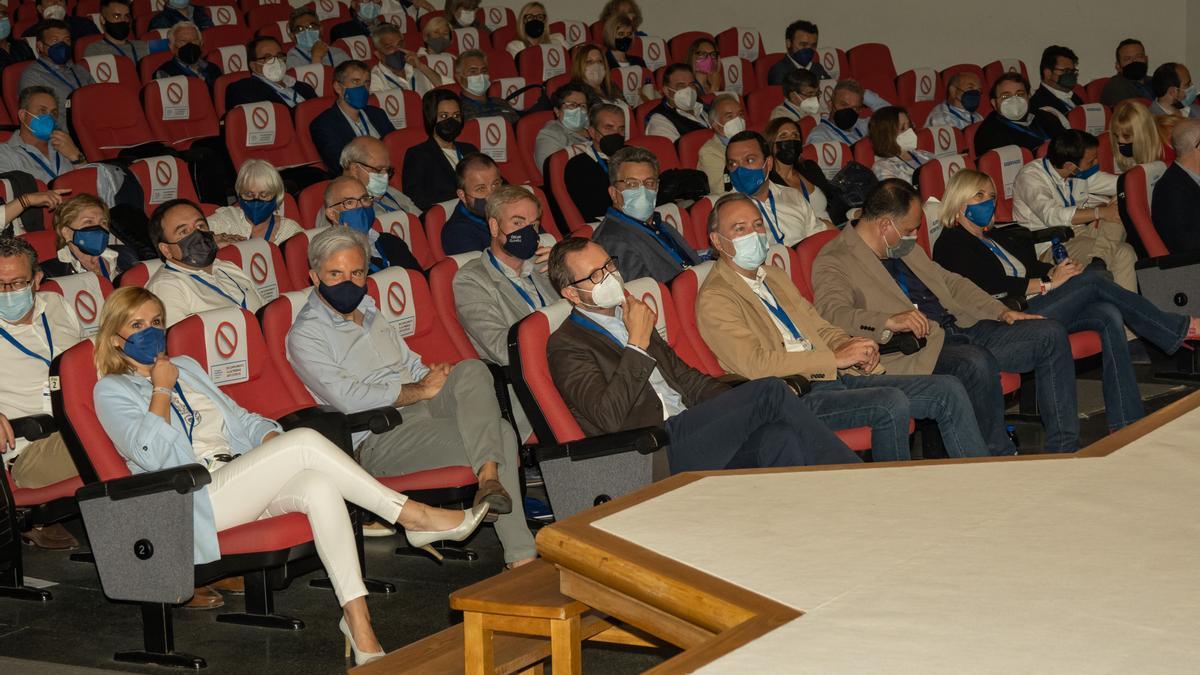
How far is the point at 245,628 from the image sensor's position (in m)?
3.84

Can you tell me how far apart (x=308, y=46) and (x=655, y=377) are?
5.36 metres

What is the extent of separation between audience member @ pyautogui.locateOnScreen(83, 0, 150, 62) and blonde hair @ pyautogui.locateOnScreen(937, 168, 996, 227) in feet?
16.3

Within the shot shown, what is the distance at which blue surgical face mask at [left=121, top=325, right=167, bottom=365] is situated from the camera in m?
3.71

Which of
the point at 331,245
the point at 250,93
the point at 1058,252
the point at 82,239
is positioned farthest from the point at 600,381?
the point at 250,93

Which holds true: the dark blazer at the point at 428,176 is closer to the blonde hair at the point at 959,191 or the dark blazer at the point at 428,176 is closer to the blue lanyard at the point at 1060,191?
the blonde hair at the point at 959,191

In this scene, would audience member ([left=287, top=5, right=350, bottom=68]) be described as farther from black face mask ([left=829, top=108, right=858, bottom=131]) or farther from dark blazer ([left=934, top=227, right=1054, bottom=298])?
dark blazer ([left=934, top=227, right=1054, bottom=298])

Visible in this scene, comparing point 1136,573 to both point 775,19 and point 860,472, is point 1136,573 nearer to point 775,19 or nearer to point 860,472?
point 860,472

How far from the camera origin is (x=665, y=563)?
7.38 ft

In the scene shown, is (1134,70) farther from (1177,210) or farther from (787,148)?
(787,148)

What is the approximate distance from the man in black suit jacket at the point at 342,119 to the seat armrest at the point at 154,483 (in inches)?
152

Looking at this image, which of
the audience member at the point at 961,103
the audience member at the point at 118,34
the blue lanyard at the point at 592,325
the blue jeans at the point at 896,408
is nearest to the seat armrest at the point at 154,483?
the blue lanyard at the point at 592,325

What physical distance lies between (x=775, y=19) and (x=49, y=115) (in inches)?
262

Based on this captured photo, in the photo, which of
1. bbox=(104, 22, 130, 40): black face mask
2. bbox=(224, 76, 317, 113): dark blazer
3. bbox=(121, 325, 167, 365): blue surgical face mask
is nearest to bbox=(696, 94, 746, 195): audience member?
bbox=(224, 76, 317, 113): dark blazer

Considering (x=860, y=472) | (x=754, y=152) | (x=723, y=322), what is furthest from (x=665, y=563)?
(x=754, y=152)
